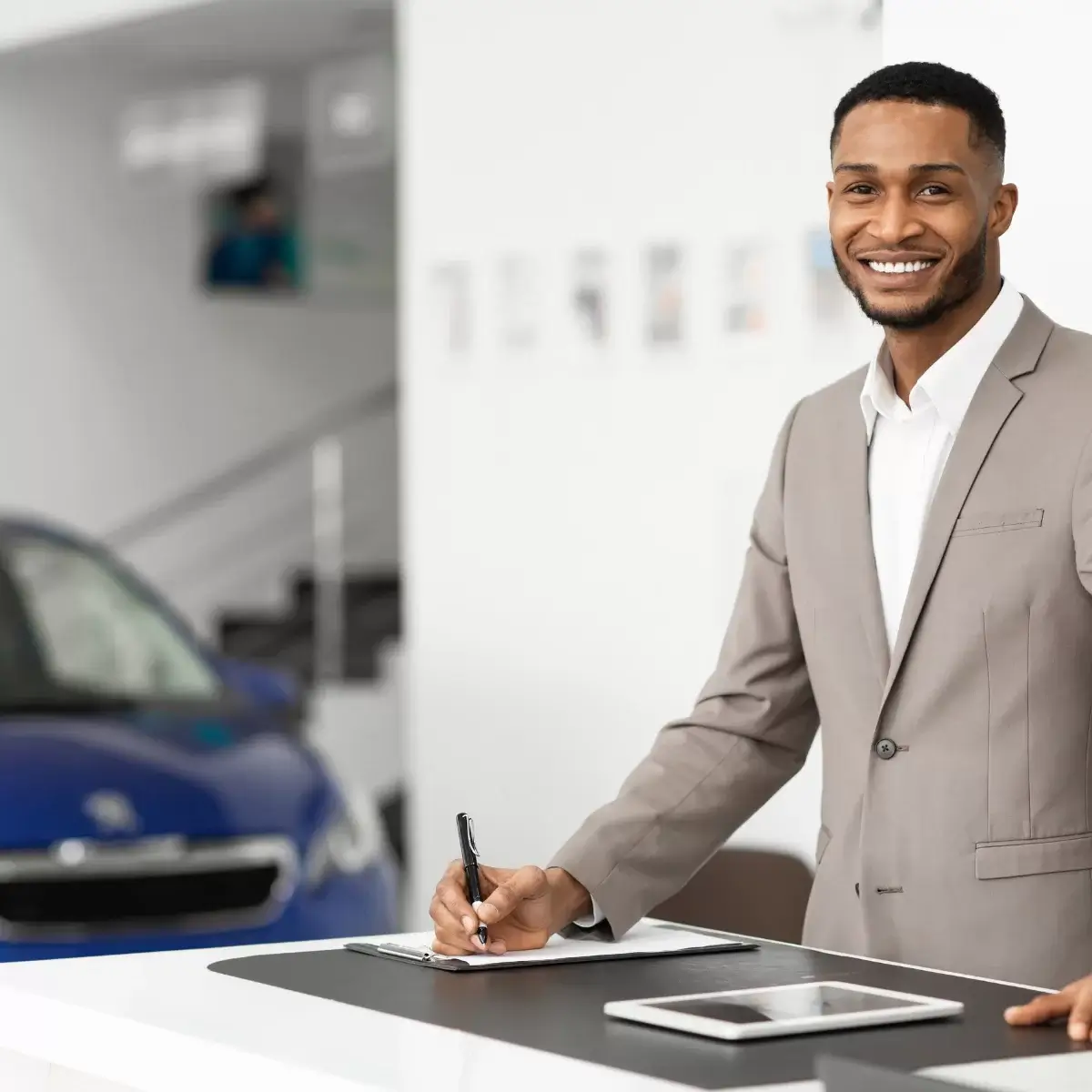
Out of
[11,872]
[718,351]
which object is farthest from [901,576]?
[718,351]

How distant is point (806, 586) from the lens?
2729 mm

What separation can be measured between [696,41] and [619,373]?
1.01m

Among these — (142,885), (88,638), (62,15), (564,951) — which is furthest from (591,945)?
(62,15)

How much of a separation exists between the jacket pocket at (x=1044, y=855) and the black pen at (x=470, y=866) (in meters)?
0.57

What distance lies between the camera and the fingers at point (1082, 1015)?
6.18 ft

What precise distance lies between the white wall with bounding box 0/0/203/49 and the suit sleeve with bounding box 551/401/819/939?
668 centimetres

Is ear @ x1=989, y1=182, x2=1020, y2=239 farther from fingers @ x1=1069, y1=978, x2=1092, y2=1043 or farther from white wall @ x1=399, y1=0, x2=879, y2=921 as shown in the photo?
white wall @ x1=399, y1=0, x2=879, y2=921

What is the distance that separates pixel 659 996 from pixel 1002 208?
3.24 ft

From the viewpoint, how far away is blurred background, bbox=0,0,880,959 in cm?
552

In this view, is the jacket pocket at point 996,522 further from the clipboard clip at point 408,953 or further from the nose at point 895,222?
the clipboard clip at point 408,953

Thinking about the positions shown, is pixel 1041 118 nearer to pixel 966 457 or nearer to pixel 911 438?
pixel 911 438

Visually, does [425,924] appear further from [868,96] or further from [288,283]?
[868,96]

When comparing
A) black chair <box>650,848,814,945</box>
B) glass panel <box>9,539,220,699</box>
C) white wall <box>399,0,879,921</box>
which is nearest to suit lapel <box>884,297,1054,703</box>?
black chair <box>650,848,814,945</box>

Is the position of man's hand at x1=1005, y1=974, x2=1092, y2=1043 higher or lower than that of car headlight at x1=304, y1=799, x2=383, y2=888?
higher
